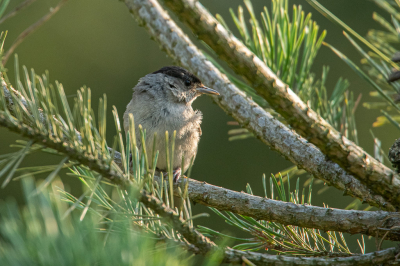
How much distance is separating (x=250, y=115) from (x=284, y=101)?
2.00ft

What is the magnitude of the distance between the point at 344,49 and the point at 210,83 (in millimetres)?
4911

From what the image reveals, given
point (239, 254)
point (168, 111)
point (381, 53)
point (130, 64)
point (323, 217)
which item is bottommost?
point (323, 217)

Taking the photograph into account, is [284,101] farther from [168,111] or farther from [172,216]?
[168,111]

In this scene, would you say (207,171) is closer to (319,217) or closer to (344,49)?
(344,49)

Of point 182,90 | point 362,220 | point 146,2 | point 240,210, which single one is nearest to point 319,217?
point 362,220

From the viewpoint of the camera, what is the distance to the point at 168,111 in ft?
11.2

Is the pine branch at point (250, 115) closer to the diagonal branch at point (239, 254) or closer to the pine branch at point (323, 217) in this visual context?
the pine branch at point (323, 217)

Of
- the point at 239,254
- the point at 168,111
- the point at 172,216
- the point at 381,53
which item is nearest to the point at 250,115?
the point at 381,53

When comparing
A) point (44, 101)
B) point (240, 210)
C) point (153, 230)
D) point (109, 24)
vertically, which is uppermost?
point (109, 24)

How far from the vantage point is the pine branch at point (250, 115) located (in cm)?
166

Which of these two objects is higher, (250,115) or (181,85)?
(181,85)

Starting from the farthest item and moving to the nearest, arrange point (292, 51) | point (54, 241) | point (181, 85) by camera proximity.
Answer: point (181, 85)
point (292, 51)
point (54, 241)

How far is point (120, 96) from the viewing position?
6.95m

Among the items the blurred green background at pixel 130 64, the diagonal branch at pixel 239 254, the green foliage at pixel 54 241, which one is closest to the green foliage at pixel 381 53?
the diagonal branch at pixel 239 254
